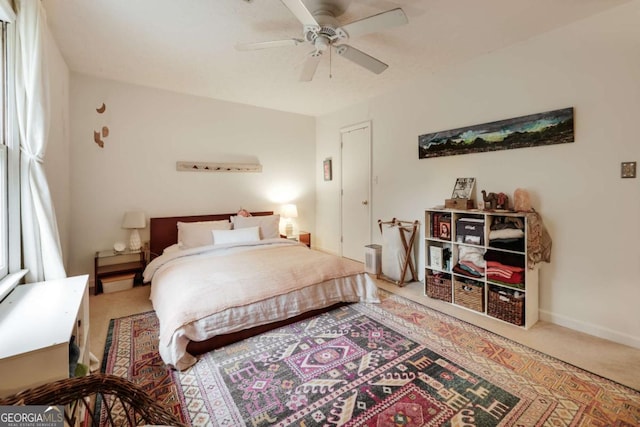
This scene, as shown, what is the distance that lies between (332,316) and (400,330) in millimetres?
635

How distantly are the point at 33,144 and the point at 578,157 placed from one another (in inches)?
160

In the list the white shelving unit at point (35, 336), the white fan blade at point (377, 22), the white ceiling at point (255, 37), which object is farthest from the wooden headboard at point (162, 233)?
the white fan blade at point (377, 22)

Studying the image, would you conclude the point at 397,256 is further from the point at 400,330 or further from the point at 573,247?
the point at 573,247

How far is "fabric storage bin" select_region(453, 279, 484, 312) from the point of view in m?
2.68

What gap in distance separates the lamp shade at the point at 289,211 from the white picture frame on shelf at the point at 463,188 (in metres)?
→ 2.50

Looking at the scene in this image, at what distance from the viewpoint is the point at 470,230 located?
276 cm

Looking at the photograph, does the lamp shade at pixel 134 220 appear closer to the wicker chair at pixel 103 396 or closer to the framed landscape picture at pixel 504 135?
the wicker chair at pixel 103 396

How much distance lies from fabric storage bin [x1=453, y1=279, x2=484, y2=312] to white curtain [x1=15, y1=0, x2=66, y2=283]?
3.36m

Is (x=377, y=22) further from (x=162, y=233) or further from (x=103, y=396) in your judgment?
(x=162, y=233)

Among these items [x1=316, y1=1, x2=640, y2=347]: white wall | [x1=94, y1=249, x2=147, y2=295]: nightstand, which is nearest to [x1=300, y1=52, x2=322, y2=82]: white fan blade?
[x1=316, y1=1, x2=640, y2=347]: white wall

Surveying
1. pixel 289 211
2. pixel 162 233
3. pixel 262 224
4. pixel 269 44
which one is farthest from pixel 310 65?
pixel 162 233

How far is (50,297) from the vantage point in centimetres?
160

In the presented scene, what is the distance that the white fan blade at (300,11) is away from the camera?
1629 millimetres

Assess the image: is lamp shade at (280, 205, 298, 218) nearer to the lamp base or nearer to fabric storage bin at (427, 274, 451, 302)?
the lamp base
